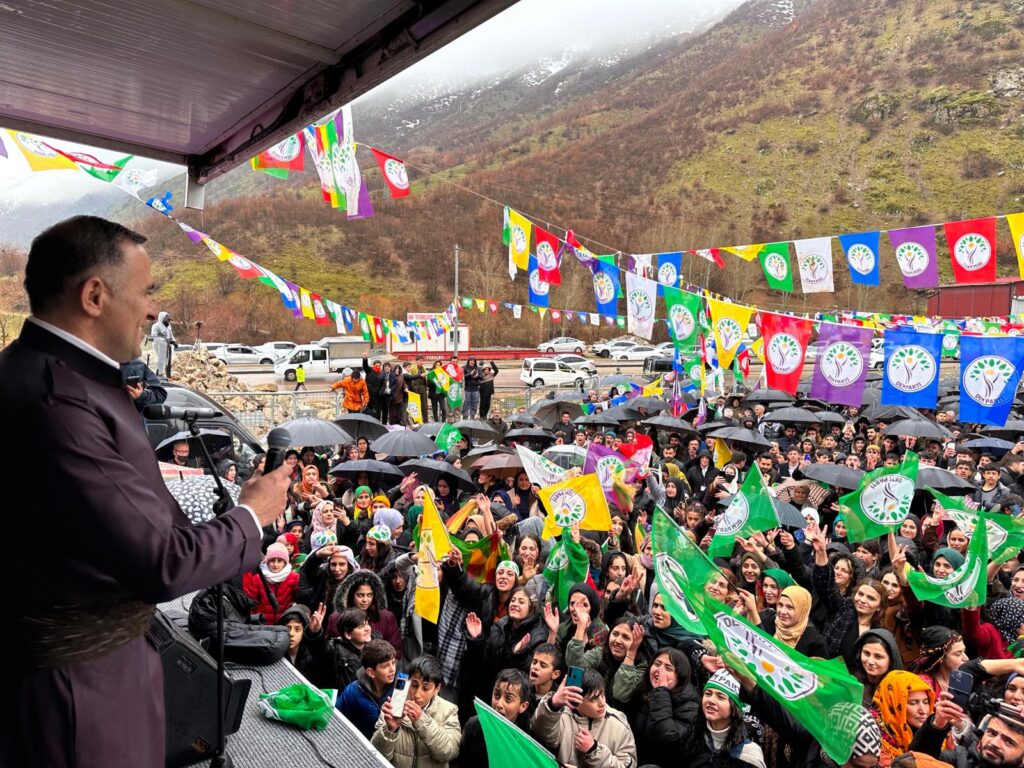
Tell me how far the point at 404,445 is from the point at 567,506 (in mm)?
4521

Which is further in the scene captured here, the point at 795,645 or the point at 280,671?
the point at 795,645

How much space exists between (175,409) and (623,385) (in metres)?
18.3

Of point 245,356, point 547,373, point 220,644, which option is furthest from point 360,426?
point 245,356

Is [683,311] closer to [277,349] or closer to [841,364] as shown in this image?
[841,364]

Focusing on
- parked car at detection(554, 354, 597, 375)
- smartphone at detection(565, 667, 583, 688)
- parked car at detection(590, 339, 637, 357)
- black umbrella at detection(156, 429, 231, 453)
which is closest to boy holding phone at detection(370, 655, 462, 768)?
smartphone at detection(565, 667, 583, 688)

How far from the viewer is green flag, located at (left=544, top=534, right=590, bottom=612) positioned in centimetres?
551

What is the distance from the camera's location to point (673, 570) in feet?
14.6

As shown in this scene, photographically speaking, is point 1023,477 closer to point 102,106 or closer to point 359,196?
point 359,196

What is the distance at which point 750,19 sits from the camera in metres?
148

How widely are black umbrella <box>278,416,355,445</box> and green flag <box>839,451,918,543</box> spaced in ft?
20.8

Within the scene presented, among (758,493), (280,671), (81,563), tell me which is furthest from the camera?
(758,493)

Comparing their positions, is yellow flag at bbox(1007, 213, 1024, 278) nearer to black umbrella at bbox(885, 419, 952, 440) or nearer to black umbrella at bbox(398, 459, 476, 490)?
black umbrella at bbox(885, 419, 952, 440)

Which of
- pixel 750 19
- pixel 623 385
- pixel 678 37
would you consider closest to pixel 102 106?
pixel 623 385

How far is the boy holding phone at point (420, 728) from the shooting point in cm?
356
